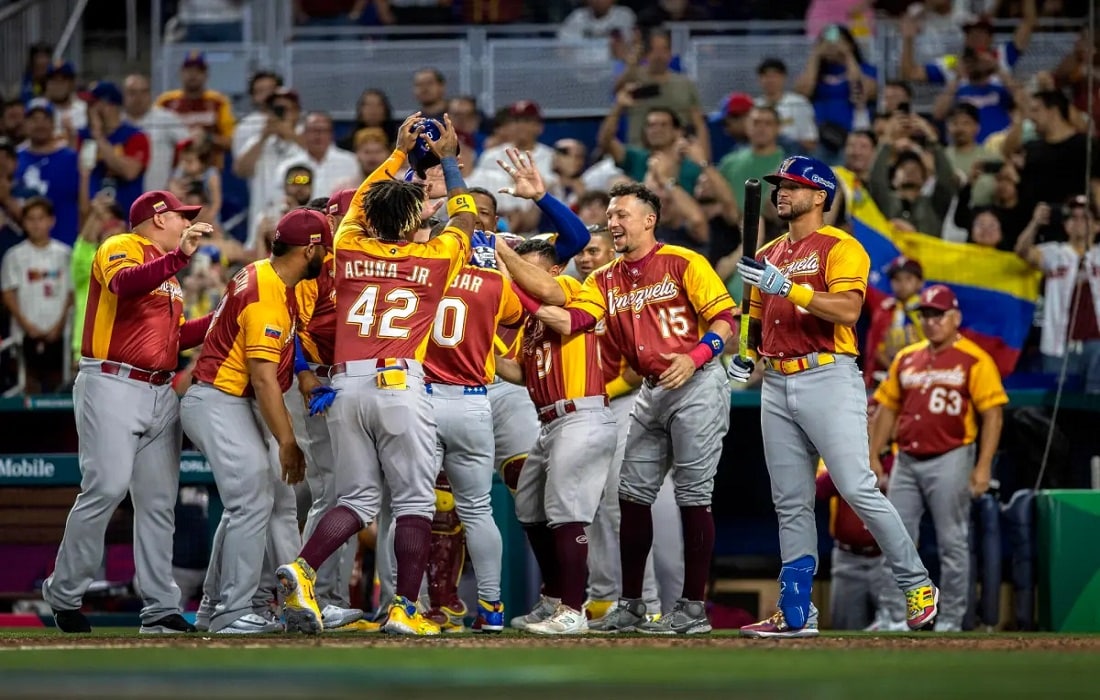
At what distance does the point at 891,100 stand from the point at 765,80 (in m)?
0.99

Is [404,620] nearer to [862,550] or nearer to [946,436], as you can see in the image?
[862,550]

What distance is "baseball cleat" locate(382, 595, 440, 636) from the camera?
6660 millimetres

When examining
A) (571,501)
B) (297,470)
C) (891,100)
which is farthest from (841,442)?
(891,100)

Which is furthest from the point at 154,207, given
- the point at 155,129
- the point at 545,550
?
the point at 155,129

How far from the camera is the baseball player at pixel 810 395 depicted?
22.6ft

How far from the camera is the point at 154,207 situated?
24.8 feet

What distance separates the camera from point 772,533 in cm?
1091

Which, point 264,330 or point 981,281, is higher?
point 981,281

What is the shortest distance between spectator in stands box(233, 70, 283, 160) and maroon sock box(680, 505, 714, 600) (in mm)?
6471

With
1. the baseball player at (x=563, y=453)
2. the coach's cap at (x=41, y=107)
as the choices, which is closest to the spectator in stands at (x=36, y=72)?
the coach's cap at (x=41, y=107)

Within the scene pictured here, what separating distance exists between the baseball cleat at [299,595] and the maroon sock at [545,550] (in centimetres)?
146

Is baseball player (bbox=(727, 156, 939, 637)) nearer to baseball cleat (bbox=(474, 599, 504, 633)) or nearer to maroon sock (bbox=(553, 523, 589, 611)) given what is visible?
maroon sock (bbox=(553, 523, 589, 611))

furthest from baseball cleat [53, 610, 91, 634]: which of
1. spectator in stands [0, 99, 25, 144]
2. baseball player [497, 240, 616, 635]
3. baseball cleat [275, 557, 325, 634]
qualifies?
spectator in stands [0, 99, 25, 144]

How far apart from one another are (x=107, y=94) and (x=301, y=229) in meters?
6.82
